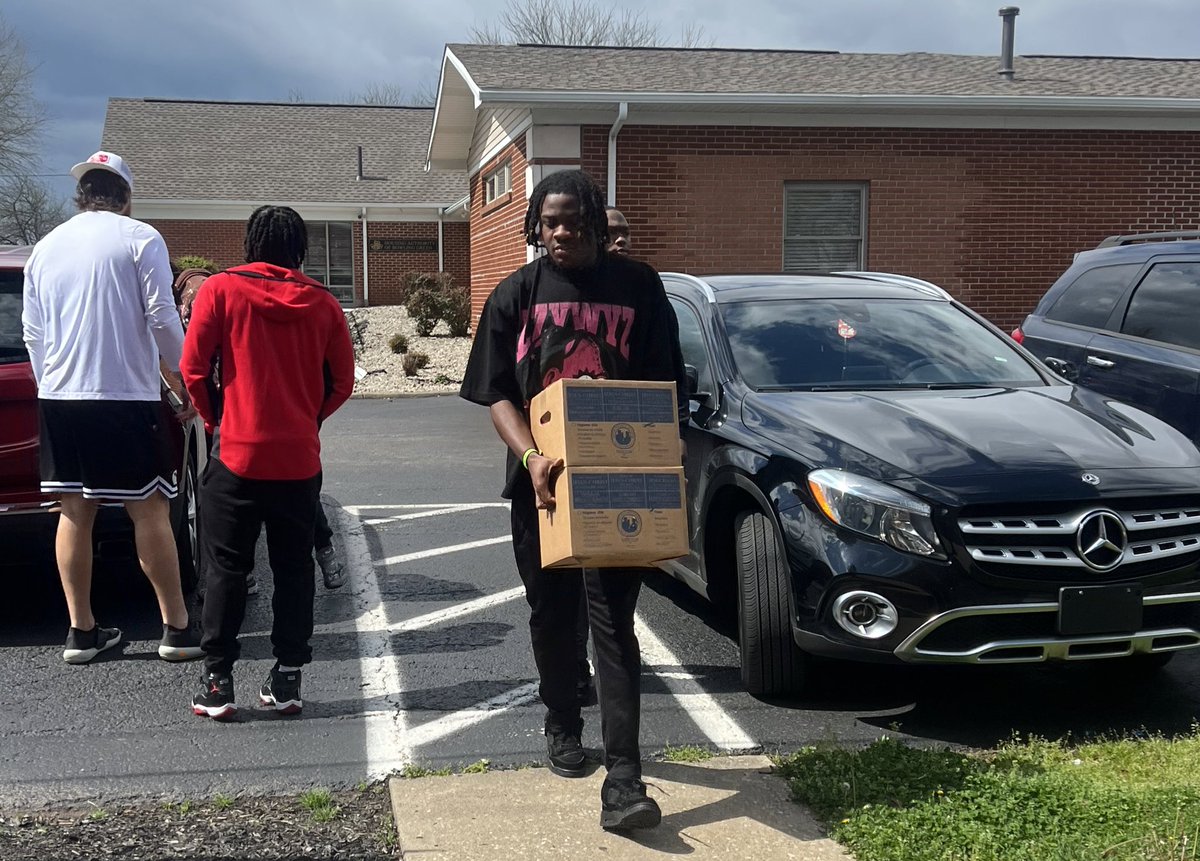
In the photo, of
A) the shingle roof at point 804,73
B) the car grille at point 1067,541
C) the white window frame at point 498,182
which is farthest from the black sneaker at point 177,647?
the white window frame at point 498,182

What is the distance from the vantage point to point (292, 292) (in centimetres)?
416

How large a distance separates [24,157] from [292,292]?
49.3 meters

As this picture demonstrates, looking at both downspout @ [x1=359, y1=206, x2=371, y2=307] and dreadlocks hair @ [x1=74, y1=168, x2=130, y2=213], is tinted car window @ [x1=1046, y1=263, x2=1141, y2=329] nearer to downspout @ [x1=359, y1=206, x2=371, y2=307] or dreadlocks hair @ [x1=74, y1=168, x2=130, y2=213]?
dreadlocks hair @ [x1=74, y1=168, x2=130, y2=213]

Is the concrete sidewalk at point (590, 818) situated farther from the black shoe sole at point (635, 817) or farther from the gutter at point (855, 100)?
the gutter at point (855, 100)

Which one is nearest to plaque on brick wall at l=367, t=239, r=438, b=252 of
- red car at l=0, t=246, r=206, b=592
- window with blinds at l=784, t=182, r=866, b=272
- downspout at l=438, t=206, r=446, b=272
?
downspout at l=438, t=206, r=446, b=272

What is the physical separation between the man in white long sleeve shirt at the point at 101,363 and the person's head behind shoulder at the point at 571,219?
Result: 1925 mm

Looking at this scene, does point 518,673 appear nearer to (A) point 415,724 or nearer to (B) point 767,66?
(A) point 415,724

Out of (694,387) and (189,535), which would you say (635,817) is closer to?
(694,387)

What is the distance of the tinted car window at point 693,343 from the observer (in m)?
5.42

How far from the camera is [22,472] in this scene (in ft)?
16.3

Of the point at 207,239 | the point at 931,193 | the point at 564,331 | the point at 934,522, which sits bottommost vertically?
the point at 934,522

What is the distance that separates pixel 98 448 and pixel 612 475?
2453mm

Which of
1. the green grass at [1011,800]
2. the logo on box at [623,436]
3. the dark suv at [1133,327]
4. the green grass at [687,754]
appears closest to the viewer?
the green grass at [1011,800]

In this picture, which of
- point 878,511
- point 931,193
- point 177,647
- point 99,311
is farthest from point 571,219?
point 931,193
